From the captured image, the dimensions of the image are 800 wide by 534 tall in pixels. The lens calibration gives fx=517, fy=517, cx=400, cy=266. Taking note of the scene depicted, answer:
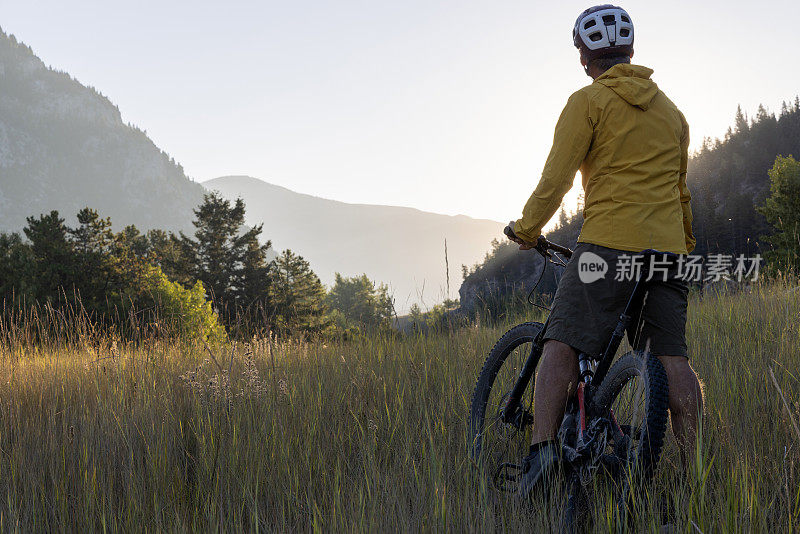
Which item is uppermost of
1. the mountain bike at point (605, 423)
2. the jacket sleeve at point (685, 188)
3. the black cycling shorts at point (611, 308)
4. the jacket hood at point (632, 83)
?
the jacket hood at point (632, 83)

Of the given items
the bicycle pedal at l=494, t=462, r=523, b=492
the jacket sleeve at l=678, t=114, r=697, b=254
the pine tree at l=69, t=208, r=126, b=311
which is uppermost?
the pine tree at l=69, t=208, r=126, b=311

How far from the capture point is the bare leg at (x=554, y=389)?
2.48 m

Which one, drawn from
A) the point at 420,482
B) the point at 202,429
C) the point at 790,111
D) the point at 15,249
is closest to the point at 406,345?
the point at 202,429

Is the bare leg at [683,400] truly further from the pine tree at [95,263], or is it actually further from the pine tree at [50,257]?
the pine tree at [50,257]

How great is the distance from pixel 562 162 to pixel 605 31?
71 cm

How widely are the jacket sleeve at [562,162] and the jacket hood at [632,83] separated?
0.47 ft

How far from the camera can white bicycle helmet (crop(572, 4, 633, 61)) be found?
257 cm

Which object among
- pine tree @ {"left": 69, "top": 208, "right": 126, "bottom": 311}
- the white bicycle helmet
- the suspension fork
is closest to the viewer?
the white bicycle helmet

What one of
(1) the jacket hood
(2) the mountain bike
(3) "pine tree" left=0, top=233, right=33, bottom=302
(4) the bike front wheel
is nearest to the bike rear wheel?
(2) the mountain bike

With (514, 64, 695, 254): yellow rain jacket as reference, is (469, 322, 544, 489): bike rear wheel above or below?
below

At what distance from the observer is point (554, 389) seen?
248 centimetres

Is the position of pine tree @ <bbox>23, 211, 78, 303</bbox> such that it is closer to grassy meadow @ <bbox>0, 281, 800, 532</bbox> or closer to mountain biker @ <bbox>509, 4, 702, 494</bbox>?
grassy meadow @ <bbox>0, 281, 800, 532</bbox>

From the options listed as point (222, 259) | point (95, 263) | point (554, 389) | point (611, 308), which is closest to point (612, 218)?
point (611, 308)

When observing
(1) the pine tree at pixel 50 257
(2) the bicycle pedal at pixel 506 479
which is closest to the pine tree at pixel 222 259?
(1) the pine tree at pixel 50 257
